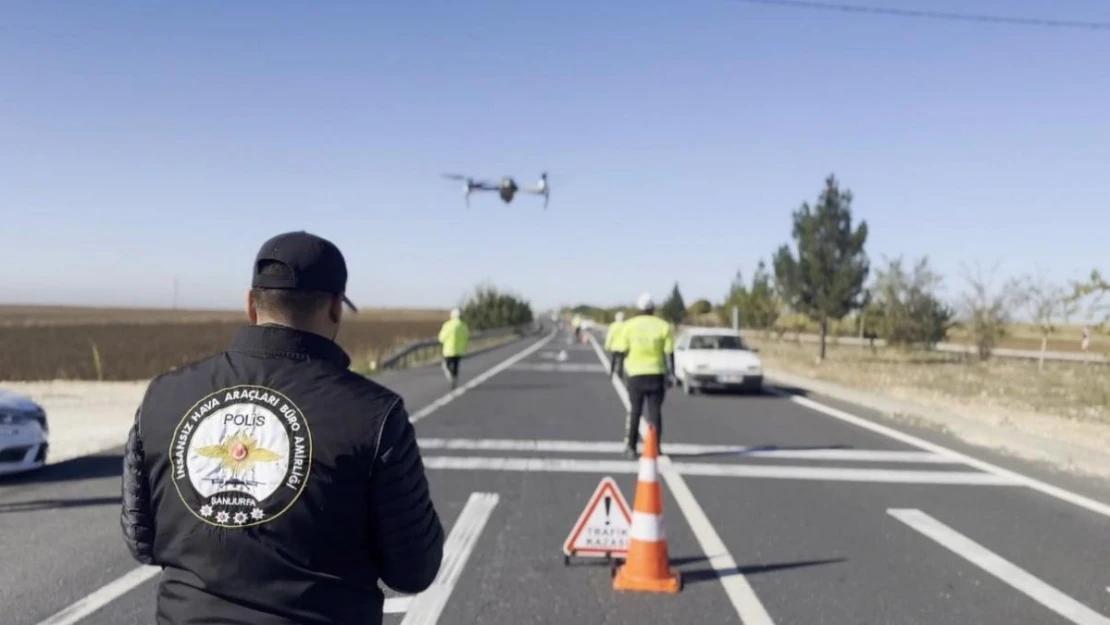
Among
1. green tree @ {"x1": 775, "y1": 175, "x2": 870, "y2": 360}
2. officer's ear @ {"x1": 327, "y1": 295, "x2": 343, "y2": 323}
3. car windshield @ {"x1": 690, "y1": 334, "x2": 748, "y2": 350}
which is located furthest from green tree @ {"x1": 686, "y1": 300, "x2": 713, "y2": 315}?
officer's ear @ {"x1": 327, "y1": 295, "x2": 343, "y2": 323}

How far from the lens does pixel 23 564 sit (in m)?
6.31

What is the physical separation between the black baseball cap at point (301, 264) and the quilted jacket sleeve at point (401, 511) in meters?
0.37

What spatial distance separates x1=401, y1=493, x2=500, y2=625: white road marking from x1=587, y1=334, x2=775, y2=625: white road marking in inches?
65.8

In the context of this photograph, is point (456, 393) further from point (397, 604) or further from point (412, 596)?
point (397, 604)

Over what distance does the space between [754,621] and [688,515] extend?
2809 mm

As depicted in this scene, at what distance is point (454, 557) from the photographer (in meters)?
6.67

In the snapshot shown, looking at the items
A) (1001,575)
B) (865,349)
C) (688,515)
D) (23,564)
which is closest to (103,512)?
(23,564)

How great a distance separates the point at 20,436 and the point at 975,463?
1034cm

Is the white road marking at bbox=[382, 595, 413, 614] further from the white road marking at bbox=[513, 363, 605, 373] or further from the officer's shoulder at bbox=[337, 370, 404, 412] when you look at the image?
the white road marking at bbox=[513, 363, 605, 373]

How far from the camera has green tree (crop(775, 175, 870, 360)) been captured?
123 ft

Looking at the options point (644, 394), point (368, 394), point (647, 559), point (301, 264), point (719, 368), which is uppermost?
point (301, 264)

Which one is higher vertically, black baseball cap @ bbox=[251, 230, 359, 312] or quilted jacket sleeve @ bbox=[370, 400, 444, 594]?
black baseball cap @ bbox=[251, 230, 359, 312]

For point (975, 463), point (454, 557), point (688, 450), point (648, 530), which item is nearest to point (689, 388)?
point (688, 450)

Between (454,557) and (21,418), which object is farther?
(21,418)
